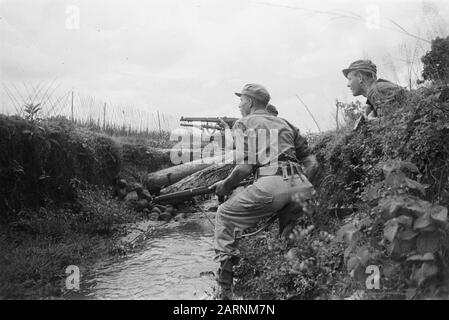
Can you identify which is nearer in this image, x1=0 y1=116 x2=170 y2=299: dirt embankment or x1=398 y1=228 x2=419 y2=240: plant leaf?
x1=398 y1=228 x2=419 y2=240: plant leaf

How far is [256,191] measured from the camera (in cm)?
460

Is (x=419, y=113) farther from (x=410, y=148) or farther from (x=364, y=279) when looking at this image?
(x=364, y=279)

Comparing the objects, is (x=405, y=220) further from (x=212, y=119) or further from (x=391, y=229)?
(x=212, y=119)

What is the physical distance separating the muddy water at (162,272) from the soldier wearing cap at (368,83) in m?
3.38

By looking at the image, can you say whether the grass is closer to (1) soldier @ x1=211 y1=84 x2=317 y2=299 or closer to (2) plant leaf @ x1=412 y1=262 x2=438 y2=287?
(1) soldier @ x1=211 y1=84 x2=317 y2=299

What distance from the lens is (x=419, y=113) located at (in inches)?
176

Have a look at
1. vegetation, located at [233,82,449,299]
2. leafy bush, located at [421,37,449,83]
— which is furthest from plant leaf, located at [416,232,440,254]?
leafy bush, located at [421,37,449,83]

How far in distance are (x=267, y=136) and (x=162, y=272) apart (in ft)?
8.53

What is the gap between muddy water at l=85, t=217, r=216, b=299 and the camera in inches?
200

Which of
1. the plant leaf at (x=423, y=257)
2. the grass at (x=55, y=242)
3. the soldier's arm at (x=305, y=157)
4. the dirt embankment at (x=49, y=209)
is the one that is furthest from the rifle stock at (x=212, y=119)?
the plant leaf at (x=423, y=257)

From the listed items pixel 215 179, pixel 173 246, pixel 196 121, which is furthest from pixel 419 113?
pixel 196 121

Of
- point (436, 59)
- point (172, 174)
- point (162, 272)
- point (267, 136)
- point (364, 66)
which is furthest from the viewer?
point (172, 174)

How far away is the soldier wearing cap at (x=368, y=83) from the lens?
6.14 metres

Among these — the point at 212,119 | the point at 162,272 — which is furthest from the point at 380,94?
the point at 212,119
